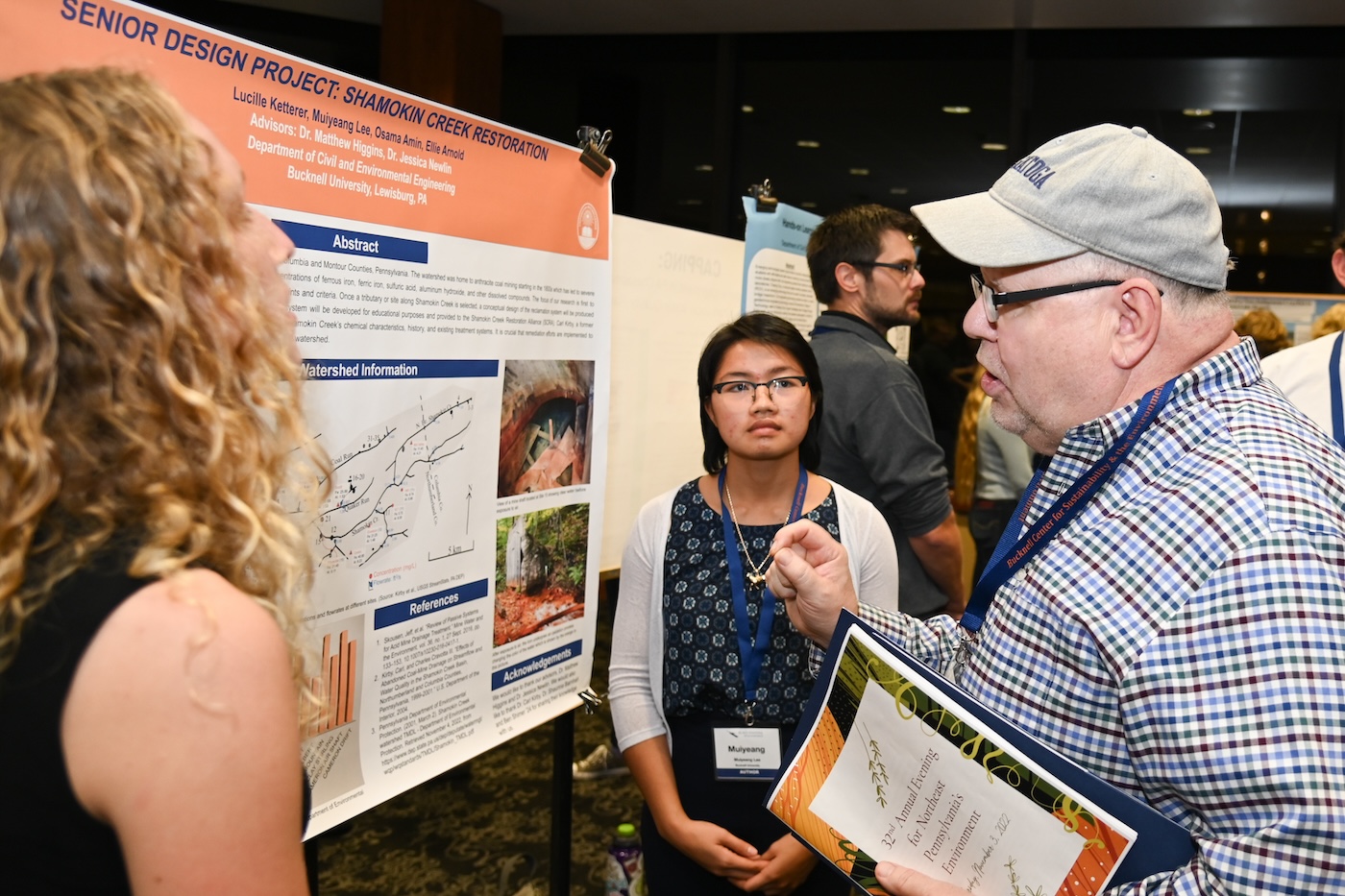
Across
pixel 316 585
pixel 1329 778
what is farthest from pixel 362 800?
pixel 1329 778

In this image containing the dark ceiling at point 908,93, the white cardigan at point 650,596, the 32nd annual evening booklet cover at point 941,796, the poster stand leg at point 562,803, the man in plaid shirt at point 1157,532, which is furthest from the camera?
the dark ceiling at point 908,93

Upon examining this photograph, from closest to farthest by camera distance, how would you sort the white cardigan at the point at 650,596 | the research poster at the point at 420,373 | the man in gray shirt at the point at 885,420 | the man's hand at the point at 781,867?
1. the research poster at the point at 420,373
2. the man's hand at the point at 781,867
3. the white cardigan at the point at 650,596
4. the man in gray shirt at the point at 885,420

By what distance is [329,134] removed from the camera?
162cm

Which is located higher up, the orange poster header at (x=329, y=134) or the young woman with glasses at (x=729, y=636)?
the orange poster header at (x=329, y=134)

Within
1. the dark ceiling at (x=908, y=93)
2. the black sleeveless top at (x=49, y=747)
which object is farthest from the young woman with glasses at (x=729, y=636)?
the dark ceiling at (x=908, y=93)

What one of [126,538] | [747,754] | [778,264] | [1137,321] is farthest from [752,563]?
[778,264]

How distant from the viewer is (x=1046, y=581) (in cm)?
115

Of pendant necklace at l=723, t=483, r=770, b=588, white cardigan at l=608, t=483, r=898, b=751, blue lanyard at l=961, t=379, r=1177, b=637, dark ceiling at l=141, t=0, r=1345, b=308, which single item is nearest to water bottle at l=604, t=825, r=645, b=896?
white cardigan at l=608, t=483, r=898, b=751

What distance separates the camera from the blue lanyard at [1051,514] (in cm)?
123

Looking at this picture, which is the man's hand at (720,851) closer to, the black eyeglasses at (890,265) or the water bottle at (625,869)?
the water bottle at (625,869)

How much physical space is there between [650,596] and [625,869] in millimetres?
857

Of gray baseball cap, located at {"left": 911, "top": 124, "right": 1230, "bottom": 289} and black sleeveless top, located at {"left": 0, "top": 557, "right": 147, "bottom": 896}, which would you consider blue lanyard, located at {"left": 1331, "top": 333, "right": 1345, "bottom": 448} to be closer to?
gray baseball cap, located at {"left": 911, "top": 124, "right": 1230, "bottom": 289}

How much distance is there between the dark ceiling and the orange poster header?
4911 millimetres

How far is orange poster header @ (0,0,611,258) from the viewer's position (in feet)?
4.16
